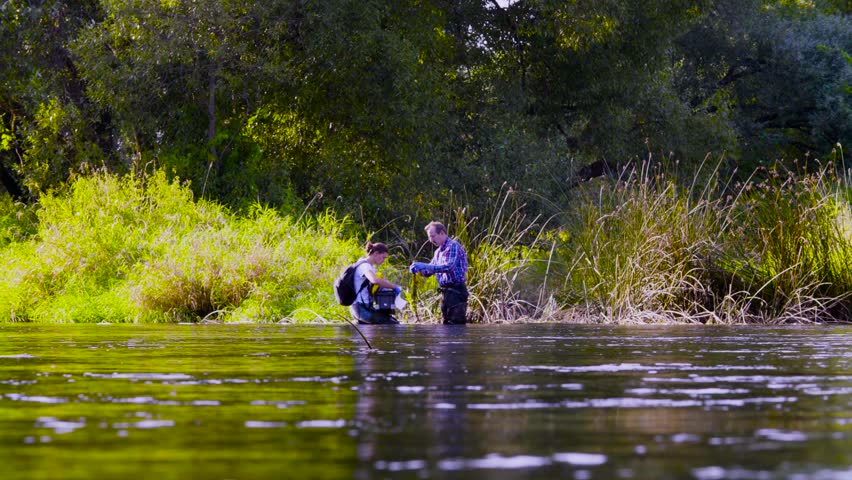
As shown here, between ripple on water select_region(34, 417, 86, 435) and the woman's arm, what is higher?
ripple on water select_region(34, 417, 86, 435)

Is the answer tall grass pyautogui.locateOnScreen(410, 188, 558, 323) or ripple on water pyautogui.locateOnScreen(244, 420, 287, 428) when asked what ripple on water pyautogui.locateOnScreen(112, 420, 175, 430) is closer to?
ripple on water pyautogui.locateOnScreen(244, 420, 287, 428)

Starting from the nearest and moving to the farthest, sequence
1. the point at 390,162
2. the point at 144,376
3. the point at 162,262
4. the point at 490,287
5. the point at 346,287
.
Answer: the point at 144,376, the point at 346,287, the point at 490,287, the point at 162,262, the point at 390,162

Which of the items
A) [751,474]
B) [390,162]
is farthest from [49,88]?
[751,474]

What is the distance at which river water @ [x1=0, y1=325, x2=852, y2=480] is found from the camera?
A: 324 cm

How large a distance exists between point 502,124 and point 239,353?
1822 cm

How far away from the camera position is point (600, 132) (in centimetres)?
2825

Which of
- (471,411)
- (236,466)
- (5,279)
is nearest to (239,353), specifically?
(471,411)

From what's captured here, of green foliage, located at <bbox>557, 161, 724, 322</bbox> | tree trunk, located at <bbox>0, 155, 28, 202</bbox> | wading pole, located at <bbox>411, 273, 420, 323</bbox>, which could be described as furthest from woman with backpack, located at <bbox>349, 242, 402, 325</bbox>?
tree trunk, located at <bbox>0, 155, 28, 202</bbox>

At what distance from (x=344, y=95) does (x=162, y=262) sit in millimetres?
6755

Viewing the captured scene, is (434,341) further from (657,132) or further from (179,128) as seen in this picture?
(657,132)

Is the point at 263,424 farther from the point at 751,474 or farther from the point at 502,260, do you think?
the point at 502,260

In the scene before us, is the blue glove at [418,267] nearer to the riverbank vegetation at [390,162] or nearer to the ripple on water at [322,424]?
the riverbank vegetation at [390,162]

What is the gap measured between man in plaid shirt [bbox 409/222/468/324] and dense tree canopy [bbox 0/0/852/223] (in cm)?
684

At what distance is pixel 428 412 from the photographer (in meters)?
4.56
